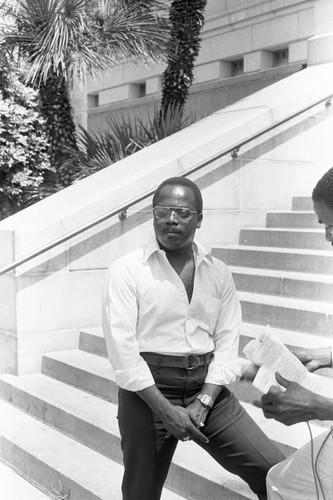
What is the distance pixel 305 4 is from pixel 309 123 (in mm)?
6928

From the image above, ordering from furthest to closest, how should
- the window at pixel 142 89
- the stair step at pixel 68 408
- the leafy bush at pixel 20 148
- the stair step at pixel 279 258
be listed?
Answer: the window at pixel 142 89 → the leafy bush at pixel 20 148 → the stair step at pixel 279 258 → the stair step at pixel 68 408

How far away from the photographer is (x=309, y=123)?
793 centimetres

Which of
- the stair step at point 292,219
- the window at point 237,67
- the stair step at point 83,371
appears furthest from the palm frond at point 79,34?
the window at point 237,67

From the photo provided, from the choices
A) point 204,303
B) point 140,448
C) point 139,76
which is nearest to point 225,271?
point 204,303

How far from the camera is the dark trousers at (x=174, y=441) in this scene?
327 centimetres

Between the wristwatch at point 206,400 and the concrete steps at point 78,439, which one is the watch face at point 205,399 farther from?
the concrete steps at point 78,439

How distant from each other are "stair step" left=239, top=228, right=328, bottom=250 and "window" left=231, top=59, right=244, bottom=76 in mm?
9405

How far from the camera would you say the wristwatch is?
3.26 metres

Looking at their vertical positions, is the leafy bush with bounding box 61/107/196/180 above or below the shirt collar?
above

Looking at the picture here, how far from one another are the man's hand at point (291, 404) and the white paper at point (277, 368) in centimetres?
5

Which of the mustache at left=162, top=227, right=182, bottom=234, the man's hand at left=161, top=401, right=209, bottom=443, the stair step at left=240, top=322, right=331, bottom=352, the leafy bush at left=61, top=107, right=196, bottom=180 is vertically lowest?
the stair step at left=240, top=322, right=331, bottom=352

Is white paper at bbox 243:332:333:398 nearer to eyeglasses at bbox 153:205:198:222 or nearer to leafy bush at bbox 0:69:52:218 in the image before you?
eyeglasses at bbox 153:205:198:222

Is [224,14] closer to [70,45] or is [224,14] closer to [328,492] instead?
[70,45]

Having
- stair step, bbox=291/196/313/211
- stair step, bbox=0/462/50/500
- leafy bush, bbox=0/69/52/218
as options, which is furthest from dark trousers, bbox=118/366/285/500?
leafy bush, bbox=0/69/52/218
